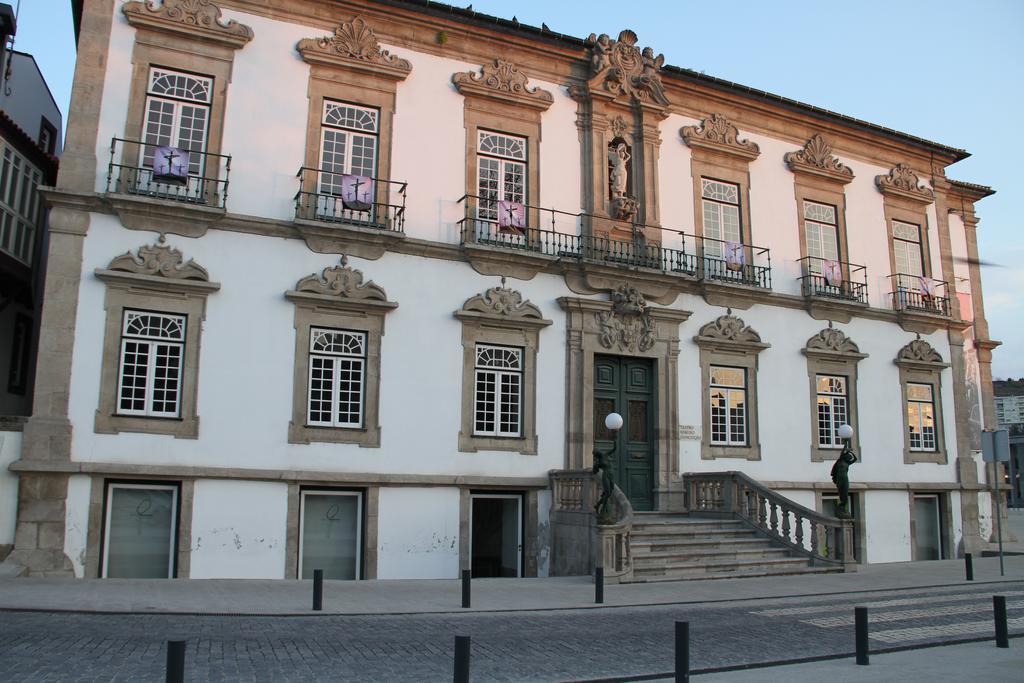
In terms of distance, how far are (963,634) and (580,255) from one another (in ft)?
34.5

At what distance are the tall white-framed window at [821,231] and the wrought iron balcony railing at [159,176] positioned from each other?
13.9 m

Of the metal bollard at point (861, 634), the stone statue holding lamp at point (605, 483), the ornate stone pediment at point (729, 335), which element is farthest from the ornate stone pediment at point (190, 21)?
the metal bollard at point (861, 634)

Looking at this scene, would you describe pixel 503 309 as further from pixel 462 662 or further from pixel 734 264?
pixel 462 662

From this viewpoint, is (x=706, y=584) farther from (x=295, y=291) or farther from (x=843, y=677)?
(x=295, y=291)

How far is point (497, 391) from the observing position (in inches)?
701

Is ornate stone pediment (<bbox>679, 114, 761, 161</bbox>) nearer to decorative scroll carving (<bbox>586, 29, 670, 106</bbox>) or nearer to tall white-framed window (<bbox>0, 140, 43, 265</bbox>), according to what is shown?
decorative scroll carving (<bbox>586, 29, 670, 106</bbox>)

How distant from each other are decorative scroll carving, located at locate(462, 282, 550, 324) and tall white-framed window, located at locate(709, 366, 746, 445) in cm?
471

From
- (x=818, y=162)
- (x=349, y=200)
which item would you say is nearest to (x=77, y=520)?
(x=349, y=200)

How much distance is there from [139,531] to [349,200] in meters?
6.76

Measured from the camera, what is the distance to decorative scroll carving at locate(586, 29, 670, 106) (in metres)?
19.8

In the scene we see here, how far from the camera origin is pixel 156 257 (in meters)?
15.4

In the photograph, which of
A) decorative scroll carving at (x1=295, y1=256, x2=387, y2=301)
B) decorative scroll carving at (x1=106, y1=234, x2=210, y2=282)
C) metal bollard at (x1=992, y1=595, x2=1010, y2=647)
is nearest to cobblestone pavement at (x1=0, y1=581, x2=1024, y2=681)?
metal bollard at (x1=992, y1=595, x2=1010, y2=647)

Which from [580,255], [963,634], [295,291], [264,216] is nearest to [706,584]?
[963,634]

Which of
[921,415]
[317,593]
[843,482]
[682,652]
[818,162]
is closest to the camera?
[682,652]
